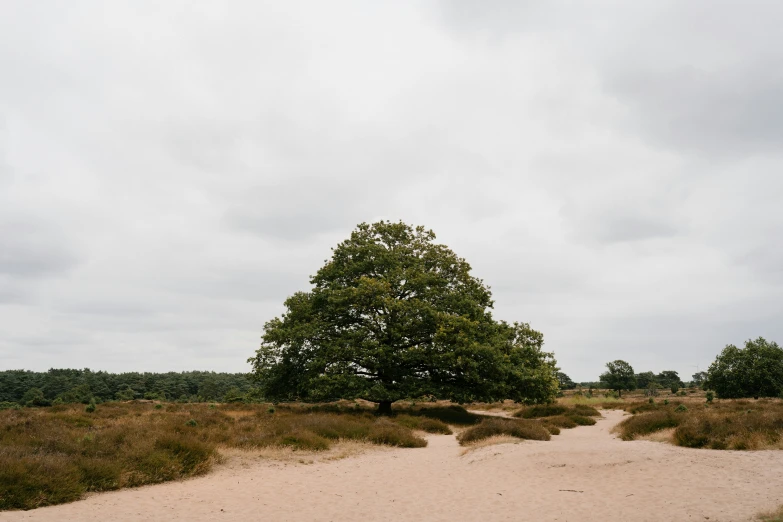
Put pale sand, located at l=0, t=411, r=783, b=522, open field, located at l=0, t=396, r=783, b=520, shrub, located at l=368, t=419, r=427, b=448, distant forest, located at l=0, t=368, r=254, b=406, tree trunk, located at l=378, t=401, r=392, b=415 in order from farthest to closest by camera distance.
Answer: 1. distant forest, located at l=0, t=368, r=254, b=406
2. tree trunk, located at l=378, t=401, r=392, b=415
3. shrub, located at l=368, t=419, r=427, b=448
4. open field, located at l=0, t=396, r=783, b=520
5. pale sand, located at l=0, t=411, r=783, b=522

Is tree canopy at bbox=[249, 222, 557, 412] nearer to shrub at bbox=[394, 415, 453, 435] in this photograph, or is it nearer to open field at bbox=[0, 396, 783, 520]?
shrub at bbox=[394, 415, 453, 435]

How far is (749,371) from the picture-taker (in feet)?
175

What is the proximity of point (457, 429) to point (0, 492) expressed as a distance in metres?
22.4

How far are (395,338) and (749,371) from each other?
4788 centimetres

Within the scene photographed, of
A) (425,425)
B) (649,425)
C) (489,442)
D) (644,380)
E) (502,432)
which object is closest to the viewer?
(489,442)

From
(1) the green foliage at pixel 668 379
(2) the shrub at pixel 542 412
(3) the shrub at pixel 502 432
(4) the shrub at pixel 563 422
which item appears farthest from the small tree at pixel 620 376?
(3) the shrub at pixel 502 432

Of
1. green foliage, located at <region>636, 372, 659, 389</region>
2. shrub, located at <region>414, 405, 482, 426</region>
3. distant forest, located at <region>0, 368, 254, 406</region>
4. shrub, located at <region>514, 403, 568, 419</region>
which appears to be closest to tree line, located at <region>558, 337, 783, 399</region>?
shrub, located at <region>514, 403, 568, 419</region>

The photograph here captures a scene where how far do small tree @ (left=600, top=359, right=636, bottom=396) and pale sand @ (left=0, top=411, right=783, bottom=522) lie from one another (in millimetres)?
86441

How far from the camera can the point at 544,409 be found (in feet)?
133

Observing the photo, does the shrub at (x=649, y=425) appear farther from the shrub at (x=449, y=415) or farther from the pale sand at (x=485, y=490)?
the shrub at (x=449, y=415)

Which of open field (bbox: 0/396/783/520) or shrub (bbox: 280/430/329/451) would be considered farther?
shrub (bbox: 280/430/329/451)

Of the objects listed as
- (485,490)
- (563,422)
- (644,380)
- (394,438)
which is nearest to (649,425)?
(563,422)

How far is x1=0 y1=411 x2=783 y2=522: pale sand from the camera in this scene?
31.3ft

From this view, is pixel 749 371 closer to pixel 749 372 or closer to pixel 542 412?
pixel 749 372
